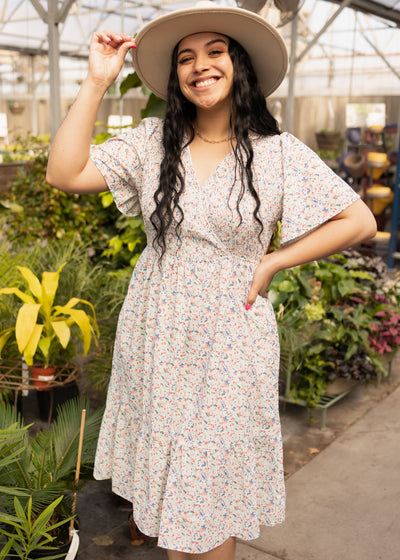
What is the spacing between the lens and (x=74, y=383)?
2957 mm

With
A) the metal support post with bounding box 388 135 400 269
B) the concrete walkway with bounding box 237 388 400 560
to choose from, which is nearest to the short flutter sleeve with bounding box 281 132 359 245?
the concrete walkway with bounding box 237 388 400 560

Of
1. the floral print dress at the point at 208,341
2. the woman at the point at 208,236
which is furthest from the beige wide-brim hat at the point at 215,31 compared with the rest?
the floral print dress at the point at 208,341

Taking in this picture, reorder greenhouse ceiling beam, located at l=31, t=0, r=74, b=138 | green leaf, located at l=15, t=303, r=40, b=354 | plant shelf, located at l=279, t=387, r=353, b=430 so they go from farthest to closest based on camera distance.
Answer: greenhouse ceiling beam, located at l=31, t=0, r=74, b=138 < plant shelf, located at l=279, t=387, r=353, b=430 < green leaf, located at l=15, t=303, r=40, b=354

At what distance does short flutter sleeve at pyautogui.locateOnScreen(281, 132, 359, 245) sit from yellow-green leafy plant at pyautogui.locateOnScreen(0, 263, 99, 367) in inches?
50.3

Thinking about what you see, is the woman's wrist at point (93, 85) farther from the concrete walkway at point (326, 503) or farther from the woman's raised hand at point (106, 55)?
→ the concrete walkway at point (326, 503)

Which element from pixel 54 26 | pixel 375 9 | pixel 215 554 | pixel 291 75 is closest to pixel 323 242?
pixel 215 554

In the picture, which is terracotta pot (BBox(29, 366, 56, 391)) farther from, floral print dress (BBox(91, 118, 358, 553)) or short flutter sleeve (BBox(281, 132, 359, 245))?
short flutter sleeve (BBox(281, 132, 359, 245))

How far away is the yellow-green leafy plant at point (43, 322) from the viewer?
248 cm

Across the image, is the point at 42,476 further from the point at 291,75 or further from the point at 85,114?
the point at 291,75

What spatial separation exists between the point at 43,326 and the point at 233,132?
1.46 meters

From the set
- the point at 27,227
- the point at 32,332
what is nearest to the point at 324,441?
the point at 32,332

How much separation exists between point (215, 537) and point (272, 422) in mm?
321

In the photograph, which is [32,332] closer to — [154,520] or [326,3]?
[154,520]

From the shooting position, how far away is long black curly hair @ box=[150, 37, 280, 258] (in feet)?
4.92
